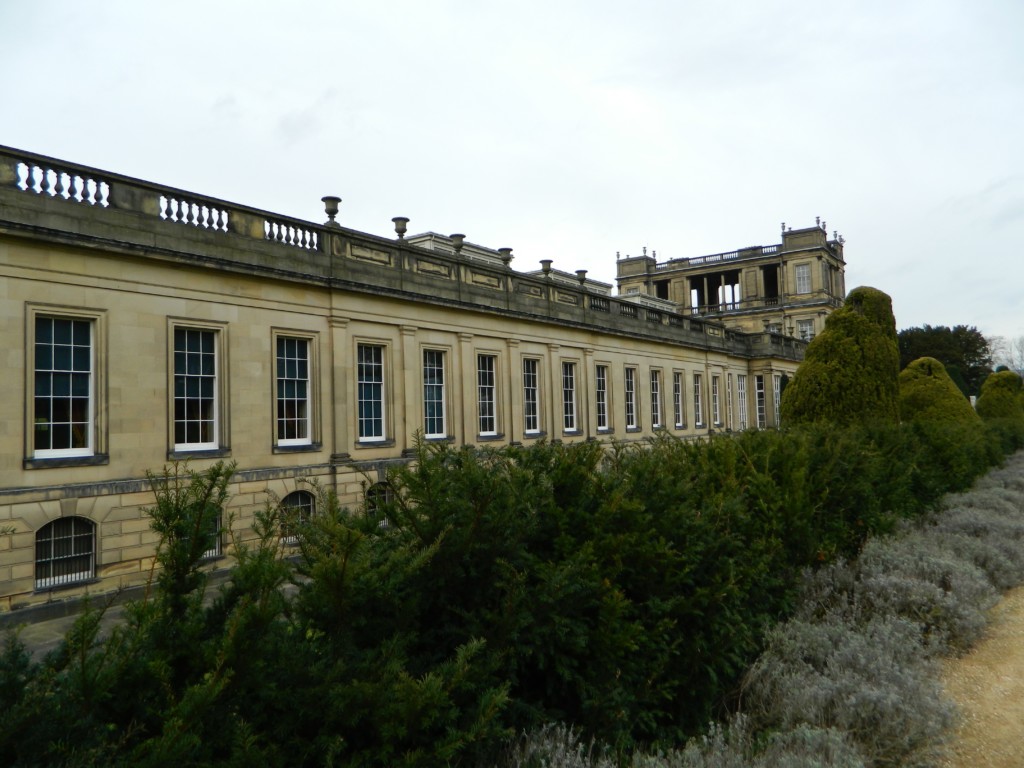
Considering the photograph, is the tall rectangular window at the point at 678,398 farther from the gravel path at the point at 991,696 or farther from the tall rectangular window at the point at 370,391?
the gravel path at the point at 991,696

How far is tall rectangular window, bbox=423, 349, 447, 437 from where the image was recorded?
19922 mm

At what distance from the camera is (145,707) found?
324 cm

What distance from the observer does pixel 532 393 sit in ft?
79.5

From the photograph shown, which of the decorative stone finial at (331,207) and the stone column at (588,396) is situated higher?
the decorative stone finial at (331,207)

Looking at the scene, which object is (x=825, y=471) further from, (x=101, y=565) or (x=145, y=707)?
(x=101, y=565)

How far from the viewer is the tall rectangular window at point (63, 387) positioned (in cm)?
1234

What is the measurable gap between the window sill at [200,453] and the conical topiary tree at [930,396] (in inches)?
1031

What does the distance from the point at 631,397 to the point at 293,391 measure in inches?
642

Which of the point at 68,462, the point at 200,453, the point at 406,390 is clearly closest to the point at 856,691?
the point at 68,462

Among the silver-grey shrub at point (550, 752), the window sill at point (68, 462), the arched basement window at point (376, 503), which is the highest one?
the window sill at point (68, 462)

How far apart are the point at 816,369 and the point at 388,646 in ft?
63.0

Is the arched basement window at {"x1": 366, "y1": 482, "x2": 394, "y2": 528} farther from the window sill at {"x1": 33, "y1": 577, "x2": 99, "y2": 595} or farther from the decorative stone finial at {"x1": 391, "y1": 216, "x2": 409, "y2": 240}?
the decorative stone finial at {"x1": 391, "y1": 216, "x2": 409, "y2": 240}

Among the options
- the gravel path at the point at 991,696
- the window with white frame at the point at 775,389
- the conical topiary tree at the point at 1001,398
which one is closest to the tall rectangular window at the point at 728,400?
the window with white frame at the point at 775,389

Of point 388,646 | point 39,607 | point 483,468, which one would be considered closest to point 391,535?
point 483,468
